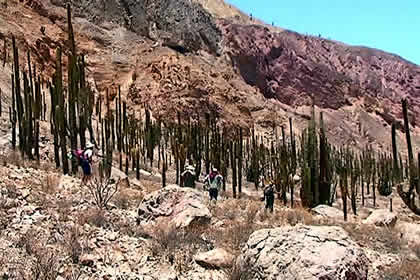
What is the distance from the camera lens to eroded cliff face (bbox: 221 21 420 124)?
65.6 m

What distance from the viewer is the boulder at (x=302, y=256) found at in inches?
286

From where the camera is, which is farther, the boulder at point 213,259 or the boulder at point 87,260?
the boulder at point 213,259

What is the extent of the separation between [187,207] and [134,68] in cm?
3702

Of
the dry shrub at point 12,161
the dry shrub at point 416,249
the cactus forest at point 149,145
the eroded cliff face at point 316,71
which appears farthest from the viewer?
the eroded cliff face at point 316,71

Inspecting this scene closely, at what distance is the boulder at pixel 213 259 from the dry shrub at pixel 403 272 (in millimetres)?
2218

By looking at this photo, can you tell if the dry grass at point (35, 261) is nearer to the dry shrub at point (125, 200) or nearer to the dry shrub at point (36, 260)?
the dry shrub at point (36, 260)

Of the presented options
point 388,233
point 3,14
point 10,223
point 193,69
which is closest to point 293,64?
point 193,69

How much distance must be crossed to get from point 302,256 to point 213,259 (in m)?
1.54

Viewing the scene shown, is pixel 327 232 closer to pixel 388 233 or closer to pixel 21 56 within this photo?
pixel 388 233

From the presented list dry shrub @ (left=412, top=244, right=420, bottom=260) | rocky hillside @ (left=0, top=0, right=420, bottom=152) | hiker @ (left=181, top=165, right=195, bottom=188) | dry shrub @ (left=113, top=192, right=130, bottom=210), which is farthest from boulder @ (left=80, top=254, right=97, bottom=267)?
rocky hillside @ (left=0, top=0, right=420, bottom=152)

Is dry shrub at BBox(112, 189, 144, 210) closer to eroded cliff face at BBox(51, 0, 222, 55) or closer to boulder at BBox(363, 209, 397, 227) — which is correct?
boulder at BBox(363, 209, 397, 227)

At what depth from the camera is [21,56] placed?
38.3 m

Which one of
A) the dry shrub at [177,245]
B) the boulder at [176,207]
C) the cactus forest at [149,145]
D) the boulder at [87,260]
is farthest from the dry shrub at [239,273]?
the cactus forest at [149,145]

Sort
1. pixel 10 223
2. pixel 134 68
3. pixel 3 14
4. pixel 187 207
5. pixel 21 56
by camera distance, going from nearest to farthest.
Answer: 1. pixel 10 223
2. pixel 187 207
3. pixel 21 56
4. pixel 3 14
5. pixel 134 68
